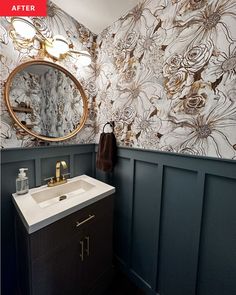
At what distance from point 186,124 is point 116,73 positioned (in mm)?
784

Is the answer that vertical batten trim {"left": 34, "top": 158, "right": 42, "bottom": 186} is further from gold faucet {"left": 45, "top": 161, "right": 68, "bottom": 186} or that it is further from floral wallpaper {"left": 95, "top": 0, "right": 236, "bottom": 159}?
floral wallpaper {"left": 95, "top": 0, "right": 236, "bottom": 159}

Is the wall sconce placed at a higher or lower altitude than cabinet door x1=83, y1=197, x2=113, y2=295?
higher

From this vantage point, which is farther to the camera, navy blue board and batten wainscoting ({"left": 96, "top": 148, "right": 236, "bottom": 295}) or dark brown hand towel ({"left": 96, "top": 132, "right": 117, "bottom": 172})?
dark brown hand towel ({"left": 96, "top": 132, "right": 117, "bottom": 172})

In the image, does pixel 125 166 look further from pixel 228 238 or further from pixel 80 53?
pixel 80 53

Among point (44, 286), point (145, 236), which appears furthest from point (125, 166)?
point (44, 286)

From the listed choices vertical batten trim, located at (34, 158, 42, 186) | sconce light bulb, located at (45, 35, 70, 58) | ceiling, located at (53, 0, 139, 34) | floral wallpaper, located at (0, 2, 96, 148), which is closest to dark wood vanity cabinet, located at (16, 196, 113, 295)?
vertical batten trim, located at (34, 158, 42, 186)

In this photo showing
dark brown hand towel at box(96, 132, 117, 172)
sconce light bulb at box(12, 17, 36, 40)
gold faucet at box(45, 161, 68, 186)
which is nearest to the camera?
sconce light bulb at box(12, 17, 36, 40)

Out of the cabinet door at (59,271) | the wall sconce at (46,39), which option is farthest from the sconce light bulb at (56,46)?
the cabinet door at (59,271)

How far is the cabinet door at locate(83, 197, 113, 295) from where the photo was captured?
1.04 meters

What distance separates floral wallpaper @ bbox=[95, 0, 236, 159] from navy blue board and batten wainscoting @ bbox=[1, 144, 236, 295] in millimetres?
134

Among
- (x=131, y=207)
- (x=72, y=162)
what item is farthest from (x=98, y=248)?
(x=72, y=162)

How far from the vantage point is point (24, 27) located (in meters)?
0.98

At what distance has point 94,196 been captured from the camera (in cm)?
105

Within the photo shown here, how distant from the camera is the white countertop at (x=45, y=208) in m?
0.77
